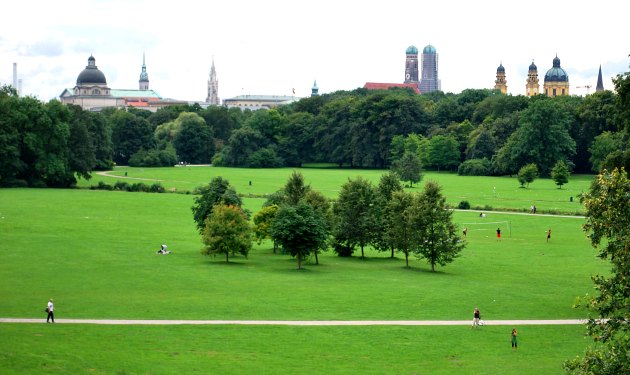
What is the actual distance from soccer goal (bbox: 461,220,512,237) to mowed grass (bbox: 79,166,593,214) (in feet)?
29.5

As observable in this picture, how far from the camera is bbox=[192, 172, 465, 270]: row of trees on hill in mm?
54562

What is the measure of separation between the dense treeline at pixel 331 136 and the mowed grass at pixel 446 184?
377 cm

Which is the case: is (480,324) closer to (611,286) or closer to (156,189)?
(611,286)

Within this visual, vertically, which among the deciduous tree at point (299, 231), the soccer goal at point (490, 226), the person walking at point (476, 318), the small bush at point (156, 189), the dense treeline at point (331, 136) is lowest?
the person walking at point (476, 318)

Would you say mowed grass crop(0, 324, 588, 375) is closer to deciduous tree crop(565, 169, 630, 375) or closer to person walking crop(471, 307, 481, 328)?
person walking crop(471, 307, 481, 328)

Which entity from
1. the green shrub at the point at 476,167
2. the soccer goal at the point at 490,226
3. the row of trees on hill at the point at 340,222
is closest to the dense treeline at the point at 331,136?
the green shrub at the point at 476,167

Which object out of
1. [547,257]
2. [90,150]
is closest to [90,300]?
[547,257]

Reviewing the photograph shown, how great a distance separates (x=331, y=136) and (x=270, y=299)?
375ft

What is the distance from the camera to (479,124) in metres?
148

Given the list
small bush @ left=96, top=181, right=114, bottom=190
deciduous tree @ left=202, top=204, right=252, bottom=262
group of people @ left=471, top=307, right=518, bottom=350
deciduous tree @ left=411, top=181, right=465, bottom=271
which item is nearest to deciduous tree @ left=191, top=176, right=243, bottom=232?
deciduous tree @ left=202, top=204, right=252, bottom=262

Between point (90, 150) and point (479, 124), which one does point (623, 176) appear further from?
point (479, 124)

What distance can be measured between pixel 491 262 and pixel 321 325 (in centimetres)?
2158

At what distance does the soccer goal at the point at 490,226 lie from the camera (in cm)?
7138

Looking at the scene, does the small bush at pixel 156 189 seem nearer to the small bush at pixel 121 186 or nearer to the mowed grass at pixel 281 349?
the small bush at pixel 121 186
